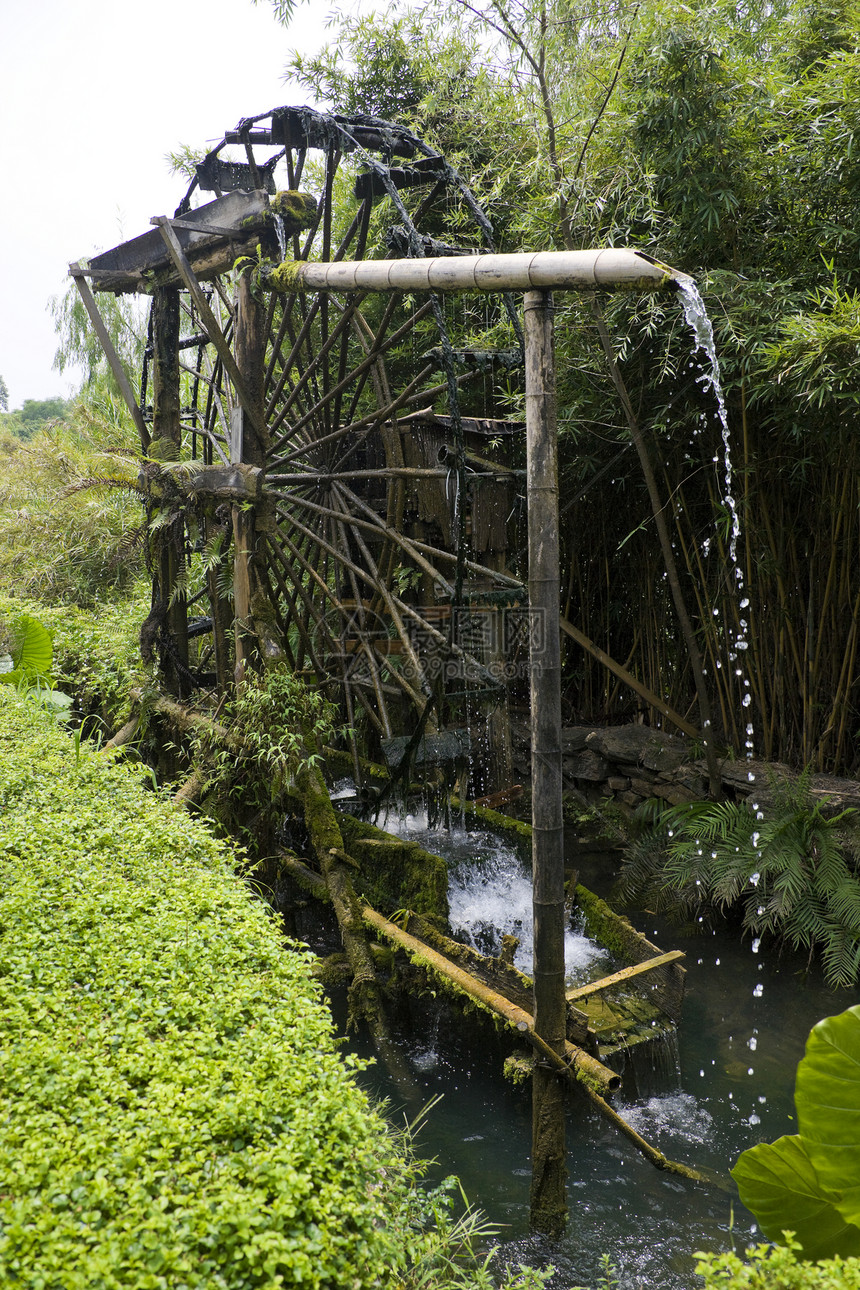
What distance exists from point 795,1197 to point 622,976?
5.69ft

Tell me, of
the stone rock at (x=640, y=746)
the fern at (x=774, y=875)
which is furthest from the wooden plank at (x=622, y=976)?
the stone rock at (x=640, y=746)

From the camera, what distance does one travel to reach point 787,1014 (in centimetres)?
471

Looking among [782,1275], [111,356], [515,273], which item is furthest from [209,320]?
[782,1275]

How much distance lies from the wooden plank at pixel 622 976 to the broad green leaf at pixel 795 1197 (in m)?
1.52

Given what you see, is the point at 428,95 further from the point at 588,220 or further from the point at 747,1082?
the point at 747,1082

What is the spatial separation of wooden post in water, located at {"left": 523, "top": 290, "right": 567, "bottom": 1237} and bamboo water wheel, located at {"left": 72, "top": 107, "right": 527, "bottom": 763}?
1431mm

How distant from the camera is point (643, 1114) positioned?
3902 mm

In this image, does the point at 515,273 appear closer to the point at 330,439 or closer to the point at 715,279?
the point at 715,279

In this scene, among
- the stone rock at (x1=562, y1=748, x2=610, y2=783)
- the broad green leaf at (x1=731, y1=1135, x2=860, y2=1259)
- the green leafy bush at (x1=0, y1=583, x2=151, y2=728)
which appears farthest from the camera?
the stone rock at (x1=562, y1=748, x2=610, y2=783)

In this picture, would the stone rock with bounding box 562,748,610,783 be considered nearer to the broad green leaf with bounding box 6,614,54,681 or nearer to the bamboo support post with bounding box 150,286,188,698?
the bamboo support post with bounding box 150,286,188,698

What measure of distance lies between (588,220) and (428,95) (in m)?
2.96

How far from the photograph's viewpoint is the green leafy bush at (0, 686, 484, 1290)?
1.53 metres

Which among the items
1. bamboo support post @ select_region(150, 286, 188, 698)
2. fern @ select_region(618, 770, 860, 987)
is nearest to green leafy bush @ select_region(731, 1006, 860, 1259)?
fern @ select_region(618, 770, 860, 987)

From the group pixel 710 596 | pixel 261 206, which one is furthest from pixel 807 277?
pixel 261 206
